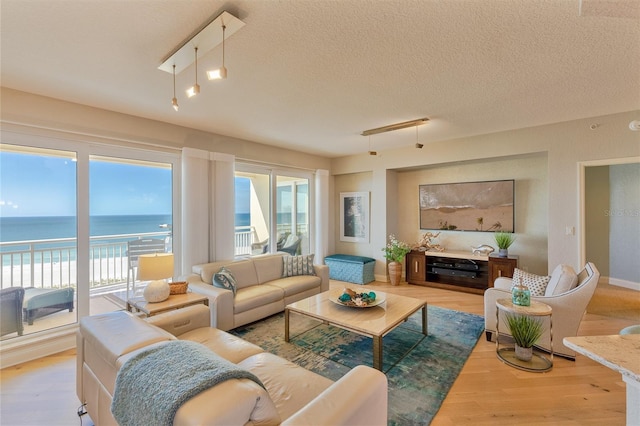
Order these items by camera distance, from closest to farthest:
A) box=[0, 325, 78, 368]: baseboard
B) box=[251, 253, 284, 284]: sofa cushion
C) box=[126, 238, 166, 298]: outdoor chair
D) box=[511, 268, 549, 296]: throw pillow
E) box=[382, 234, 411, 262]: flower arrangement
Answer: box=[0, 325, 78, 368]: baseboard, box=[511, 268, 549, 296]: throw pillow, box=[126, 238, 166, 298]: outdoor chair, box=[251, 253, 284, 284]: sofa cushion, box=[382, 234, 411, 262]: flower arrangement

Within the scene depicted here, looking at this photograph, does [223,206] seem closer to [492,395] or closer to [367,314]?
[367,314]

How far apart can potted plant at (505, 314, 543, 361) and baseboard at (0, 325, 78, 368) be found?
14.9ft

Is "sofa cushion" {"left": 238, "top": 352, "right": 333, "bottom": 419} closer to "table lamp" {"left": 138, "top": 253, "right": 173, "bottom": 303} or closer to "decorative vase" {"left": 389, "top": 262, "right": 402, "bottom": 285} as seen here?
"table lamp" {"left": 138, "top": 253, "right": 173, "bottom": 303}

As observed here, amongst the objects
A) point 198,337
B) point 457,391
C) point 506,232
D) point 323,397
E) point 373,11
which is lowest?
point 457,391

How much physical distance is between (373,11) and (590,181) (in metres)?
6.01

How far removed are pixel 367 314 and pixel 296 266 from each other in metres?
1.84

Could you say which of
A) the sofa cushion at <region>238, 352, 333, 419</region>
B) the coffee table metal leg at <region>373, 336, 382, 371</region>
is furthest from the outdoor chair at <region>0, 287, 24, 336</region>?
the coffee table metal leg at <region>373, 336, 382, 371</region>

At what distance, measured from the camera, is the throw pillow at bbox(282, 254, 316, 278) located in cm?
431

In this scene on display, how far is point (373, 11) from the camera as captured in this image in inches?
63.9

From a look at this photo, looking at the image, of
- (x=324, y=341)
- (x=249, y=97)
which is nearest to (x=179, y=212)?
(x=249, y=97)

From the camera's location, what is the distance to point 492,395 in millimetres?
2094

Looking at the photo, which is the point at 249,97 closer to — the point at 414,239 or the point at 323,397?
the point at 323,397

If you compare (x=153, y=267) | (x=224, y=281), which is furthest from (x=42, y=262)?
(x=224, y=281)

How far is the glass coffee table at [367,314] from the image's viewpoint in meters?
2.37
